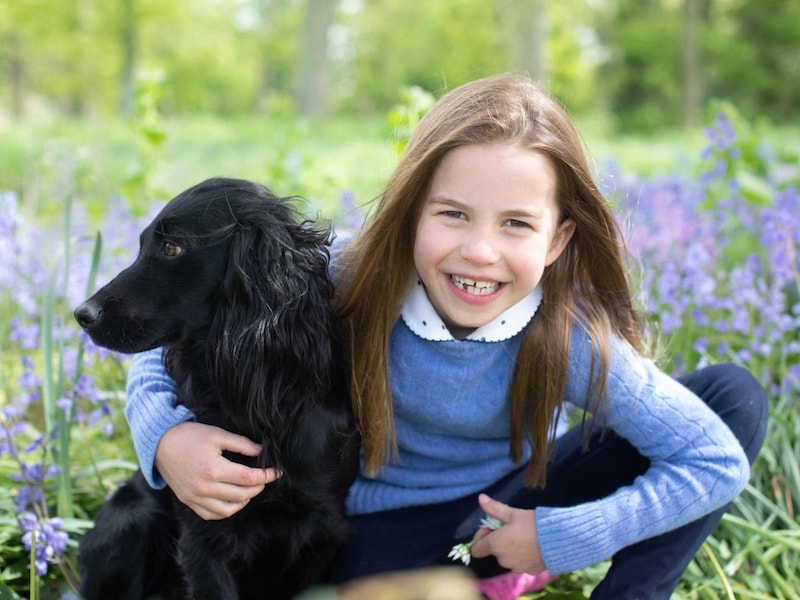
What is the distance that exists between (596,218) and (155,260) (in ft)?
3.62

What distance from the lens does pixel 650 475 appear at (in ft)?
6.75

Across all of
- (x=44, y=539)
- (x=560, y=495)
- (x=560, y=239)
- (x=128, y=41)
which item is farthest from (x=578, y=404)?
(x=128, y=41)

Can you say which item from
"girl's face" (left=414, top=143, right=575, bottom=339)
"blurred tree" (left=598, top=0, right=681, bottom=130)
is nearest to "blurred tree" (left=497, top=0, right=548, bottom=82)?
"girl's face" (left=414, top=143, right=575, bottom=339)

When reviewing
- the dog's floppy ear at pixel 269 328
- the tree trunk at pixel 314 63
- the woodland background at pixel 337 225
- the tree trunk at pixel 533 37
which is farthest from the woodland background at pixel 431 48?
the dog's floppy ear at pixel 269 328

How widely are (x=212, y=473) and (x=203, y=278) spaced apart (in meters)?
0.45

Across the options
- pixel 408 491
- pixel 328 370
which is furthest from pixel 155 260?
pixel 408 491

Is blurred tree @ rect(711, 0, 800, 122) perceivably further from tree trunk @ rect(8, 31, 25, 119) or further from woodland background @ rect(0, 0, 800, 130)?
tree trunk @ rect(8, 31, 25, 119)


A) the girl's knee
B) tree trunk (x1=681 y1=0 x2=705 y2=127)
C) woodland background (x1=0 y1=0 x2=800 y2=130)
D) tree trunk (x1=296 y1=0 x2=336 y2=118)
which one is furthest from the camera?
woodland background (x1=0 y1=0 x2=800 y2=130)

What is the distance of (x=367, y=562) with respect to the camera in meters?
2.26

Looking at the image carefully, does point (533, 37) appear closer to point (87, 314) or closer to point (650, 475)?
point (650, 475)

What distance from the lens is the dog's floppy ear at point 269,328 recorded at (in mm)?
1729

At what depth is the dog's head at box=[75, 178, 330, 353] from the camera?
1722 mm

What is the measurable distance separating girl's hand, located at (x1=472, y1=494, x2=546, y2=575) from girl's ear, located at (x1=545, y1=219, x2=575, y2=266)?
2.18 ft

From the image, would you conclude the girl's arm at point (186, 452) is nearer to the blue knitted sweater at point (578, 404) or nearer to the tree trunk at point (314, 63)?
the blue knitted sweater at point (578, 404)
